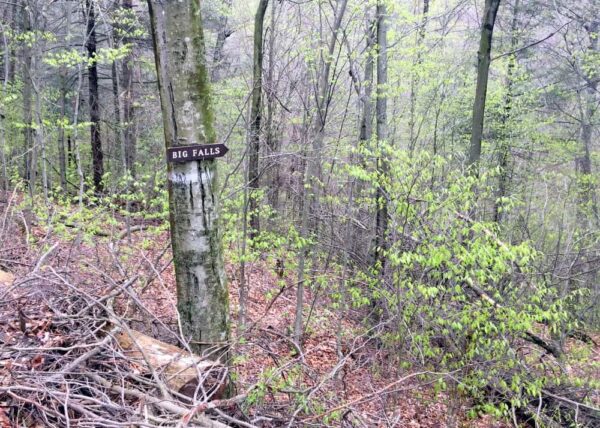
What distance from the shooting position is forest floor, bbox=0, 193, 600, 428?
3.66 meters

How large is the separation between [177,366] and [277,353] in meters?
2.25

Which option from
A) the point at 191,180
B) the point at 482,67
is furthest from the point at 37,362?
→ the point at 482,67

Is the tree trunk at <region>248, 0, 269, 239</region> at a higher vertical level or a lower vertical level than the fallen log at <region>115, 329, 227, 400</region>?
higher

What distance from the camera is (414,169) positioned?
5594 mm

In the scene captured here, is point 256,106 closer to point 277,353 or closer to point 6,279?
point 277,353

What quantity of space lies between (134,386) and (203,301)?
793mm

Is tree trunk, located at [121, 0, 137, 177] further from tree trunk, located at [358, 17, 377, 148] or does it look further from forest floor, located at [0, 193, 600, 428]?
tree trunk, located at [358, 17, 377, 148]

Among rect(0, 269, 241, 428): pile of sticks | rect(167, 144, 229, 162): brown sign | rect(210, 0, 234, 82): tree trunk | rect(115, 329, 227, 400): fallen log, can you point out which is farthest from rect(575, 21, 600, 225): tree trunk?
rect(0, 269, 241, 428): pile of sticks

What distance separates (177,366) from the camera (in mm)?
3322

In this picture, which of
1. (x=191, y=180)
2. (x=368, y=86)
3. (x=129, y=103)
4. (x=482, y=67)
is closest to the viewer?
(x=191, y=180)

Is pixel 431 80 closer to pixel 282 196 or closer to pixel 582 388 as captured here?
pixel 282 196

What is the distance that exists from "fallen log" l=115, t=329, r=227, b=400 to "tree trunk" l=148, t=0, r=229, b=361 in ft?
0.72

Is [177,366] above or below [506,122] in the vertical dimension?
below

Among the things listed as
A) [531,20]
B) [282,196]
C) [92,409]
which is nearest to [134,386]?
[92,409]
